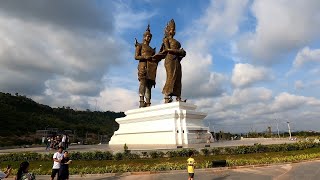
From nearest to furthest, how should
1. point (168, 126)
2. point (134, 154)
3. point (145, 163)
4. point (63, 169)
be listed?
point (63, 169) → point (145, 163) → point (134, 154) → point (168, 126)

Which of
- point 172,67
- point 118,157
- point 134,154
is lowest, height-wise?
point 118,157

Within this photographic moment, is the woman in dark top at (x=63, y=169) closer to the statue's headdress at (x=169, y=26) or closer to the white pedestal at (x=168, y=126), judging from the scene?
the white pedestal at (x=168, y=126)

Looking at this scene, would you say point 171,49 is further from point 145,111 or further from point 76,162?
point 76,162

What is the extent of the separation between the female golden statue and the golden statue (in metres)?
2.94

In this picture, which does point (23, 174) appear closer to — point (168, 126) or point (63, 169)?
point (63, 169)

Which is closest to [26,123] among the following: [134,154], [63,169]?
[134,154]

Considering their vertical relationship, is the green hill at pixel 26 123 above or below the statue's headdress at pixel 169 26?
below

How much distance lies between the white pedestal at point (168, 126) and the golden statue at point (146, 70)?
7.39 ft

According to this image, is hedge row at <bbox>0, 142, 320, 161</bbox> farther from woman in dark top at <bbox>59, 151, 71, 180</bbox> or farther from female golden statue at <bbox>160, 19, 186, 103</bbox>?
female golden statue at <bbox>160, 19, 186, 103</bbox>

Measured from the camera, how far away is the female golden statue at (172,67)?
24.9 metres

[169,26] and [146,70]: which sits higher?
[169,26]

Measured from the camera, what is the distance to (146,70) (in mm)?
28203

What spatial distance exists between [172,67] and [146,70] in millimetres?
3935

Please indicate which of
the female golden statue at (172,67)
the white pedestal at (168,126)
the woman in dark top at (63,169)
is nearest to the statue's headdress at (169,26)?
the female golden statue at (172,67)
